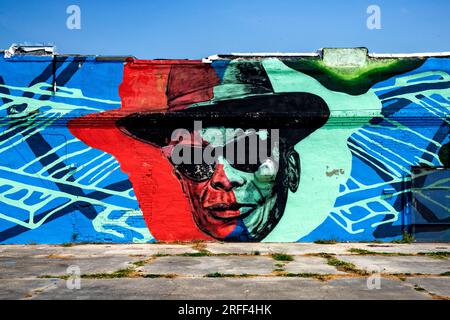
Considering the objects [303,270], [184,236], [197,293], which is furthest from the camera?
[184,236]

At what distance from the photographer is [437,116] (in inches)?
532

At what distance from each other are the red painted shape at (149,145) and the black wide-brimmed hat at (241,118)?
24 cm

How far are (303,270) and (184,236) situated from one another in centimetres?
480

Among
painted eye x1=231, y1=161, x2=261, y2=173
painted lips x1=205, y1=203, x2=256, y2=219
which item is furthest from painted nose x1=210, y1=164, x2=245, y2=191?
painted lips x1=205, y1=203, x2=256, y2=219

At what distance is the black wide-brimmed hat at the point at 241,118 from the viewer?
13.4 meters

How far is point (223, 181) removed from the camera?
1334cm

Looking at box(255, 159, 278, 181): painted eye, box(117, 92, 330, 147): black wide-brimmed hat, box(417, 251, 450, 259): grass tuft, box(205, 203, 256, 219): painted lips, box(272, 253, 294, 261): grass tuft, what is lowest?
box(417, 251, 450, 259): grass tuft

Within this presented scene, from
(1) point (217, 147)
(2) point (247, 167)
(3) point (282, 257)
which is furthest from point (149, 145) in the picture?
(3) point (282, 257)

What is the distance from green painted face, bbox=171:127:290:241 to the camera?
13273 millimetres

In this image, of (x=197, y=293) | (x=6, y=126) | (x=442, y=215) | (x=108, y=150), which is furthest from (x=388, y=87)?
(x=6, y=126)

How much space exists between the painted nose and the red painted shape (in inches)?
35.3

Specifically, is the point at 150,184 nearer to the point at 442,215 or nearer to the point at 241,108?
the point at 241,108

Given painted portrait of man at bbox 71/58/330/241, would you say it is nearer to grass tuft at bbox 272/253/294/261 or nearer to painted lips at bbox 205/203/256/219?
painted lips at bbox 205/203/256/219

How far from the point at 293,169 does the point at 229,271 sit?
4919 millimetres
